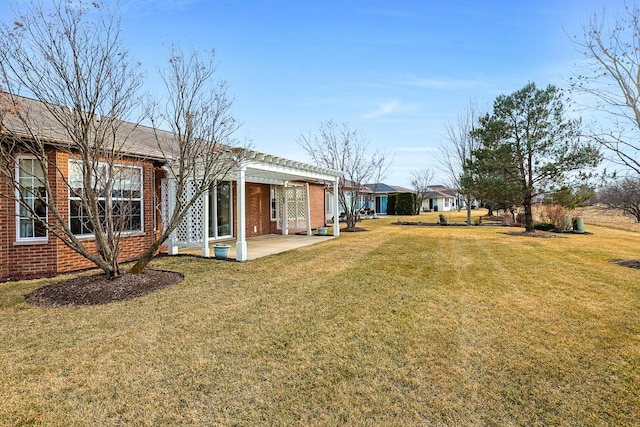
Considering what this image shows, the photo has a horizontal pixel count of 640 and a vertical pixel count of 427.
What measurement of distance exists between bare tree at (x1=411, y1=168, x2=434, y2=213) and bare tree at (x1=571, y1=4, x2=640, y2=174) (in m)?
32.8

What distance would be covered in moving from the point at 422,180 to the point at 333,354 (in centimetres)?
4238

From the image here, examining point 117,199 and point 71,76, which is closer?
point 71,76

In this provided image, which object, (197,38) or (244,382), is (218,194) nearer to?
(197,38)

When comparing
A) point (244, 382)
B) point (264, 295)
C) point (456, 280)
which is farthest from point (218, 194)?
point (244, 382)

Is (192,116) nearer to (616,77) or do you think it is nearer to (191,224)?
(191,224)

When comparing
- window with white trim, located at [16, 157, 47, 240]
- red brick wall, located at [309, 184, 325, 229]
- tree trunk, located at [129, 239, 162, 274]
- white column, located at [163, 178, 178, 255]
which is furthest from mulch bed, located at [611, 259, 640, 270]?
window with white trim, located at [16, 157, 47, 240]

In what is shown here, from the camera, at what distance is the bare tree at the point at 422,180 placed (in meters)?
42.2

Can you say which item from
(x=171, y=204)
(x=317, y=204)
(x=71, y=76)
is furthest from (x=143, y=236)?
(x=317, y=204)

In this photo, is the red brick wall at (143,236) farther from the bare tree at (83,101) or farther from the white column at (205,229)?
the white column at (205,229)

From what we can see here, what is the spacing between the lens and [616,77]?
898cm

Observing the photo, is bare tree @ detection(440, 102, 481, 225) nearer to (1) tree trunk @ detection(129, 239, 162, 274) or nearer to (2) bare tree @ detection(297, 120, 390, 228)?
(2) bare tree @ detection(297, 120, 390, 228)

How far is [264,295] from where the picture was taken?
598 centimetres

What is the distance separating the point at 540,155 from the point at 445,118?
9.48 m

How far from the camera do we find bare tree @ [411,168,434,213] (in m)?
42.2
